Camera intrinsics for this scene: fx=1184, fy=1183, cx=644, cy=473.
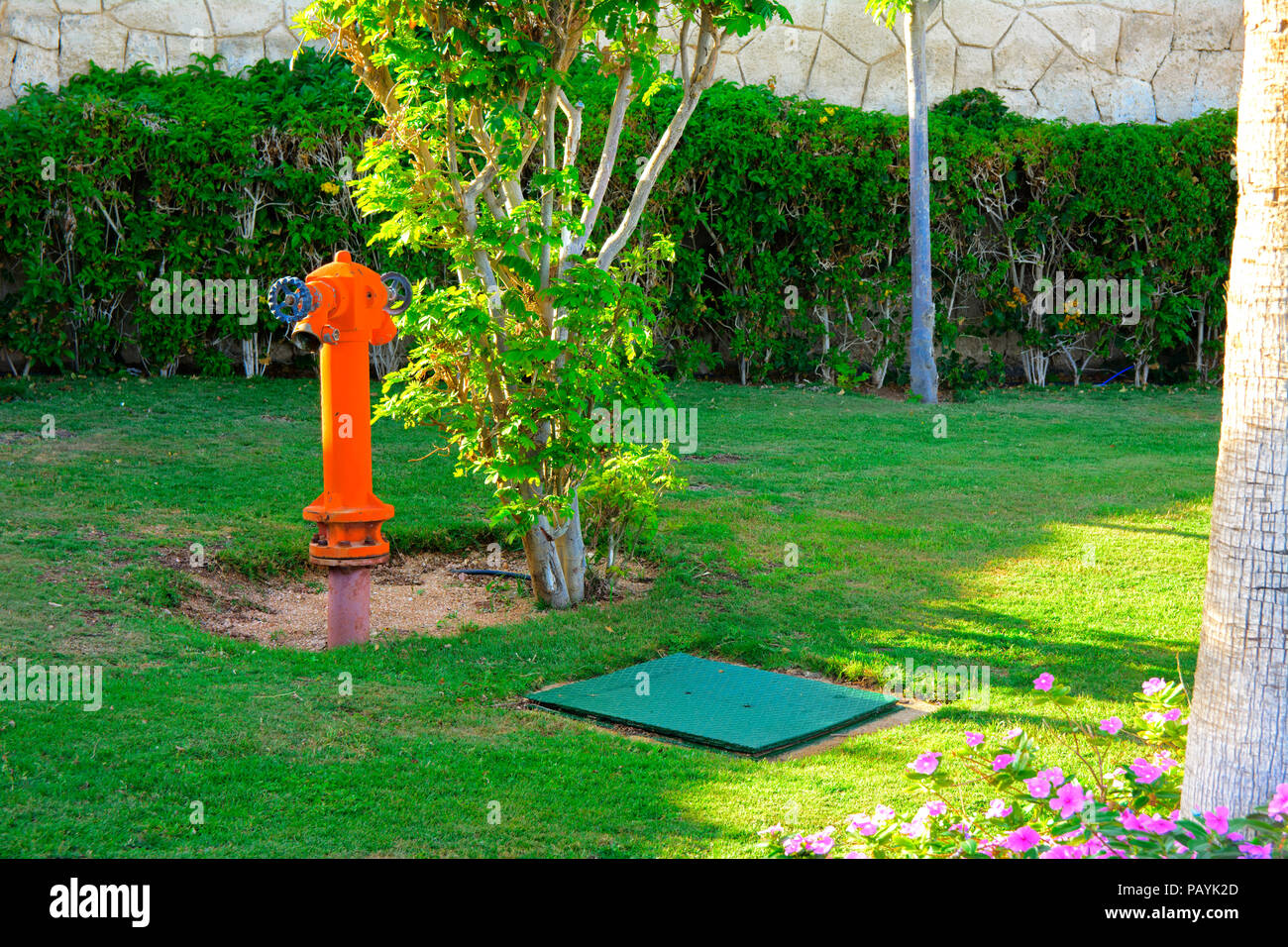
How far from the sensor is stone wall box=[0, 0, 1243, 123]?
42.2 ft

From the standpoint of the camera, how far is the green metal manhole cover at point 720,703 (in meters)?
4.46

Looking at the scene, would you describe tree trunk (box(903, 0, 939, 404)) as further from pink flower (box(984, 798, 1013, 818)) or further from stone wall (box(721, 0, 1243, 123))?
pink flower (box(984, 798, 1013, 818))

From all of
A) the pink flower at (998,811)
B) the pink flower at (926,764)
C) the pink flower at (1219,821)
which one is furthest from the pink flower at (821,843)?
the pink flower at (1219,821)

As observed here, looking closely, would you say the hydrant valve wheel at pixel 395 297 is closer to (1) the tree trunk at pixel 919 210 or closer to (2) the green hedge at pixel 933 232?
(2) the green hedge at pixel 933 232

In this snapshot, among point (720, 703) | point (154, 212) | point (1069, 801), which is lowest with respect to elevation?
point (720, 703)

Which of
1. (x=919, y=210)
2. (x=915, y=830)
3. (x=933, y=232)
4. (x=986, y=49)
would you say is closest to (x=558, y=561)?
(x=915, y=830)

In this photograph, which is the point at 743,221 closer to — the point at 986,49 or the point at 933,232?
the point at 933,232

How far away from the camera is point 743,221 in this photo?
1189cm

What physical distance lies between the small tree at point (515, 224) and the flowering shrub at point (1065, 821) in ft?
8.51

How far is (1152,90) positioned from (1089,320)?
4.74 meters

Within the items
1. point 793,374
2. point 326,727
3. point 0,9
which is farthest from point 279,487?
point 0,9

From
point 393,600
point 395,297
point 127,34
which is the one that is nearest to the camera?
point 395,297

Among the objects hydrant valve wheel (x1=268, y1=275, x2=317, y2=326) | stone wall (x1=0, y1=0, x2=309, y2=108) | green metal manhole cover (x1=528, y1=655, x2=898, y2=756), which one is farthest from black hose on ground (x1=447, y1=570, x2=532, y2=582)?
stone wall (x1=0, y1=0, x2=309, y2=108)

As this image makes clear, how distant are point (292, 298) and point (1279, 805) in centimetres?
404
